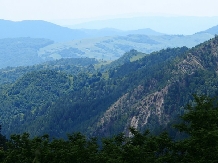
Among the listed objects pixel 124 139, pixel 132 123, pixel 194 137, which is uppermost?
pixel 194 137

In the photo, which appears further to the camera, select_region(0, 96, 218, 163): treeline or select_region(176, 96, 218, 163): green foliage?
select_region(0, 96, 218, 163): treeline

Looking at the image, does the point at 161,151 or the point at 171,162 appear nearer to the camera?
the point at 171,162

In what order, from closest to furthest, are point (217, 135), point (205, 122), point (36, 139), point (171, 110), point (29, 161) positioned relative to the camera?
1. point (217, 135)
2. point (29, 161)
3. point (205, 122)
4. point (36, 139)
5. point (171, 110)

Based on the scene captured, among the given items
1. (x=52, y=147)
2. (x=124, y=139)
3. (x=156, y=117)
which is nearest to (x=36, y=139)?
(x=52, y=147)

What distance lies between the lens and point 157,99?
19800 centimetres

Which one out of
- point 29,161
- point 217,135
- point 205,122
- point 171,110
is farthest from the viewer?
point 171,110

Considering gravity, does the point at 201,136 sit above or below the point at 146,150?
above

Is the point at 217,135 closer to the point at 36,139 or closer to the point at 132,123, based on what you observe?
the point at 36,139

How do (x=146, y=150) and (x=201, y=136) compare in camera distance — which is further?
(x=146, y=150)

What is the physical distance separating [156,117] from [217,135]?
473ft

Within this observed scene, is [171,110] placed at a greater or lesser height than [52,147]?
lesser

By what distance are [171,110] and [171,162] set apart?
141 m

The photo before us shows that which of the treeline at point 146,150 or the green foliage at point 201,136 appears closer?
the green foliage at point 201,136

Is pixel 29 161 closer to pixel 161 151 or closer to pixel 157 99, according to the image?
pixel 161 151
